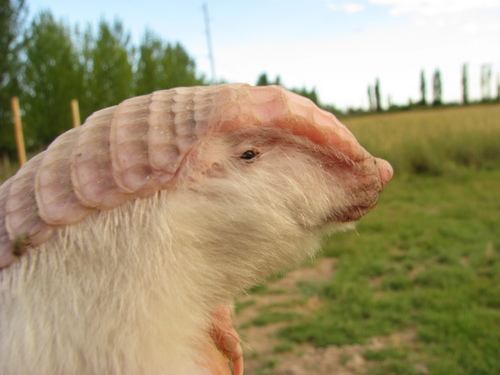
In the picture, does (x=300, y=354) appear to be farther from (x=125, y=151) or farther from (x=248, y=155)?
(x=125, y=151)

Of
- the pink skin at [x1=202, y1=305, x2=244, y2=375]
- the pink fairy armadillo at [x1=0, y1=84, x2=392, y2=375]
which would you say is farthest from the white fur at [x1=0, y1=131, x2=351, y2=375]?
the pink skin at [x1=202, y1=305, x2=244, y2=375]

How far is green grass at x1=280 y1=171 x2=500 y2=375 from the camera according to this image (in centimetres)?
318

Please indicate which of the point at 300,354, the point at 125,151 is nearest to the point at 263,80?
the point at 300,354

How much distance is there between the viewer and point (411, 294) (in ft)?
13.4

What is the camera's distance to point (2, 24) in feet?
45.0

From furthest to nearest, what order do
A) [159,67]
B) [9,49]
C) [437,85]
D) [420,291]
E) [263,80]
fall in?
[437,85] → [159,67] → [9,49] → [263,80] → [420,291]

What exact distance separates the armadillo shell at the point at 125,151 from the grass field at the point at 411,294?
4.40 ft

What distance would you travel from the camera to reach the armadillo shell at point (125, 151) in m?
0.58

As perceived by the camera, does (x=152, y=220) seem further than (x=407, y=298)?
No

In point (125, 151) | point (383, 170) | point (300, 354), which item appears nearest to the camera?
point (125, 151)

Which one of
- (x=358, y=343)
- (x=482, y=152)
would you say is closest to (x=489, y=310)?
(x=358, y=343)

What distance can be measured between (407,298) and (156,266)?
3.83m

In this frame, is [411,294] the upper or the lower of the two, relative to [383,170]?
lower

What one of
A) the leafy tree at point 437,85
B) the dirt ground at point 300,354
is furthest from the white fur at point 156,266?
the leafy tree at point 437,85
